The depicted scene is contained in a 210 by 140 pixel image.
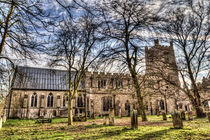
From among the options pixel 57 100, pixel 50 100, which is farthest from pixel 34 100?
pixel 57 100

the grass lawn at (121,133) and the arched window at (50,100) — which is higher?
the arched window at (50,100)

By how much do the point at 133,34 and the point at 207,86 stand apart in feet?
21.7

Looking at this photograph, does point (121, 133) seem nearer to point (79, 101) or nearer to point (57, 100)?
point (57, 100)

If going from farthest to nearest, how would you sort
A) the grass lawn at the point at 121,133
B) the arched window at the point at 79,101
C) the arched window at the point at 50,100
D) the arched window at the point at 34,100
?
1. the arched window at the point at 79,101
2. the arched window at the point at 50,100
3. the arched window at the point at 34,100
4. the grass lawn at the point at 121,133

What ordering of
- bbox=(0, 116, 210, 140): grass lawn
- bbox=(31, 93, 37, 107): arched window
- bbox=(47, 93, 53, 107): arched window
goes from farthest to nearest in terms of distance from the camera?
bbox=(47, 93, 53, 107): arched window, bbox=(31, 93, 37, 107): arched window, bbox=(0, 116, 210, 140): grass lawn

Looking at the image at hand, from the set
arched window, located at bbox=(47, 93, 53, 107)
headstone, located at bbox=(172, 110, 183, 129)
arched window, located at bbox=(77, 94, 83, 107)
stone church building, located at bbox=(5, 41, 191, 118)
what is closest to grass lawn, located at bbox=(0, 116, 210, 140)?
headstone, located at bbox=(172, 110, 183, 129)

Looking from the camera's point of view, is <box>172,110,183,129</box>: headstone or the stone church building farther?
the stone church building

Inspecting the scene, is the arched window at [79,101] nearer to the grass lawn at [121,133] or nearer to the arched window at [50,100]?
the arched window at [50,100]

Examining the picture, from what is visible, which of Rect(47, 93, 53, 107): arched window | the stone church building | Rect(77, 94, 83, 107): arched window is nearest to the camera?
the stone church building

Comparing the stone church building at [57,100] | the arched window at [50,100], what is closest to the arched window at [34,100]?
the stone church building at [57,100]

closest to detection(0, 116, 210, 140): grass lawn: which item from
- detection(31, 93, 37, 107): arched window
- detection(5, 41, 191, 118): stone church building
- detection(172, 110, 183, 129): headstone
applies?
detection(172, 110, 183, 129): headstone

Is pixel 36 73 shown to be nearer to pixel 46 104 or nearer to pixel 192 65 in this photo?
pixel 46 104

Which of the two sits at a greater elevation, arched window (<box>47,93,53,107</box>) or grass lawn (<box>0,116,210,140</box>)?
arched window (<box>47,93,53,107</box>)

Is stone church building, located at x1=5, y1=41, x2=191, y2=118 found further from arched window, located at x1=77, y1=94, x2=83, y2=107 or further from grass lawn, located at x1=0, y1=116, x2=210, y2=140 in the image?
grass lawn, located at x1=0, y1=116, x2=210, y2=140
